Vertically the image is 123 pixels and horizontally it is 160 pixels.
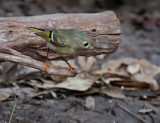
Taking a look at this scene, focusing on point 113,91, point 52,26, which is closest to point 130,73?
point 113,91

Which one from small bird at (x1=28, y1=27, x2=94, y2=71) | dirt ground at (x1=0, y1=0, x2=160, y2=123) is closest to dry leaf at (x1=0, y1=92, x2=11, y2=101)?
dirt ground at (x1=0, y1=0, x2=160, y2=123)

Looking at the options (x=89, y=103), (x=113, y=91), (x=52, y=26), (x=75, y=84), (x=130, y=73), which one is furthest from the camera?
(x=130, y=73)

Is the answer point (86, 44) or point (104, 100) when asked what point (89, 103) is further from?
point (86, 44)

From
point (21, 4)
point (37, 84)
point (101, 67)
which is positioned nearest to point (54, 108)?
point (37, 84)

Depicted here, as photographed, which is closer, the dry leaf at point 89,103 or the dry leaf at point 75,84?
the dry leaf at point 89,103

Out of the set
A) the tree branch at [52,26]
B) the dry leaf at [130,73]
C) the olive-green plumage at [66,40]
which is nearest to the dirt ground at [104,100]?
the dry leaf at [130,73]

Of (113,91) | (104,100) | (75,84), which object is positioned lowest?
(104,100)

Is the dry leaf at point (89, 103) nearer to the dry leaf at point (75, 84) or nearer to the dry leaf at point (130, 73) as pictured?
the dry leaf at point (75, 84)
